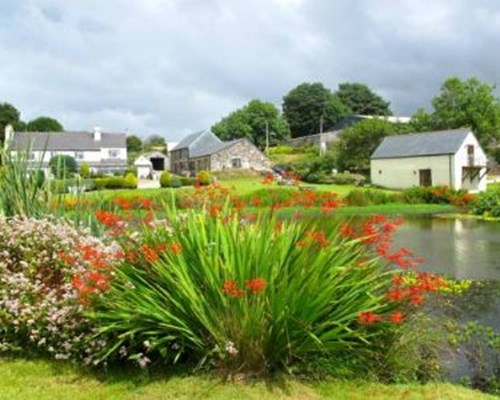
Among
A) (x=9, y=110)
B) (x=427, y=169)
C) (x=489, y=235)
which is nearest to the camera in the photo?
(x=489, y=235)

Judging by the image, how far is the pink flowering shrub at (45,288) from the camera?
5.18m

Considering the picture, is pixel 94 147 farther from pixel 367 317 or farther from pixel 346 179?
pixel 367 317

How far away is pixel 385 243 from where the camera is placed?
217 inches

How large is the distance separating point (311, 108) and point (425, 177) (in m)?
55.5

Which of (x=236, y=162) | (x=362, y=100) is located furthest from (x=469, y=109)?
(x=362, y=100)

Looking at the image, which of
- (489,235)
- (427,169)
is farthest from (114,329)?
(427,169)

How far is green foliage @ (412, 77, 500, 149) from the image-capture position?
56125mm

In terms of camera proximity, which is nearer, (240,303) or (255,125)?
(240,303)

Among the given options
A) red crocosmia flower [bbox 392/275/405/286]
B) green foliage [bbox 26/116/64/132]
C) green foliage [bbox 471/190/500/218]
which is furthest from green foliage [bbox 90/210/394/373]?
green foliage [bbox 26/116/64/132]

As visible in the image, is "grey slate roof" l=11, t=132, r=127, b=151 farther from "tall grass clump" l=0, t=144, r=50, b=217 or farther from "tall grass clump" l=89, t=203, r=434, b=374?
"tall grass clump" l=89, t=203, r=434, b=374

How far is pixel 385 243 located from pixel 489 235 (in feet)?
57.2

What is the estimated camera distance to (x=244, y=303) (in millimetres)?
4570

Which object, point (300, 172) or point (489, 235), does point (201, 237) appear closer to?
point (489, 235)

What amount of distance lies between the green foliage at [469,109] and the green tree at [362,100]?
47701mm
